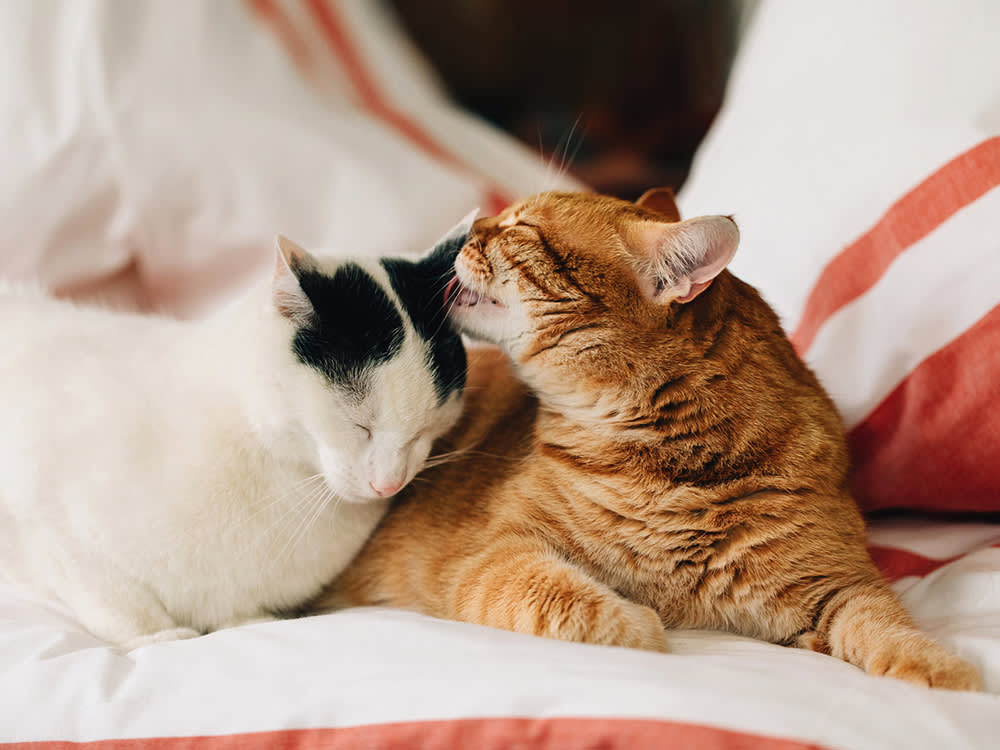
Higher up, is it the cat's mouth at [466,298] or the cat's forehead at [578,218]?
the cat's forehead at [578,218]

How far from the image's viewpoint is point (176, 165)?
160 cm

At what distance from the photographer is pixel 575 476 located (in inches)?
43.5

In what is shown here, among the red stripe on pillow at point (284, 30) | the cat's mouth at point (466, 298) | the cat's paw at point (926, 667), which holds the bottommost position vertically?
the cat's paw at point (926, 667)

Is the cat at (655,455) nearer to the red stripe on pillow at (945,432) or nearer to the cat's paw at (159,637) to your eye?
the red stripe on pillow at (945,432)

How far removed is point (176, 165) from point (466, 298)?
2.63ft

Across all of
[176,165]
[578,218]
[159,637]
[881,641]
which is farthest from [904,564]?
[176,165]

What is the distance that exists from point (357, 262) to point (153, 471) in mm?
367

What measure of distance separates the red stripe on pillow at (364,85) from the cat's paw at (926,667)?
4.79 feet

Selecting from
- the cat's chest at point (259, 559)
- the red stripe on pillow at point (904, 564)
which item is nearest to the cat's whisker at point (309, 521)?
the cat's chest at point (259, 559)

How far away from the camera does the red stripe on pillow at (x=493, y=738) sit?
66cm

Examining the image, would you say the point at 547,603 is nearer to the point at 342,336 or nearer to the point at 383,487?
the point at 383,487

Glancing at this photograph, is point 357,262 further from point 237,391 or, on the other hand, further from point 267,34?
point 267,34

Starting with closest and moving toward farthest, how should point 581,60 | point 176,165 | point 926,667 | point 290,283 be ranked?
point 926,667 < point 290,283 < point 176,165 < point 581,60

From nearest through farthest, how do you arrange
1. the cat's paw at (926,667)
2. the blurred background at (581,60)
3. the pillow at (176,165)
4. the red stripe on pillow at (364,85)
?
1. the cat's paw at (926,667)
2. the pillow at (176,165)
3. the red stripe on pillow at (364,85)
4. the blurred background at (581,60)
